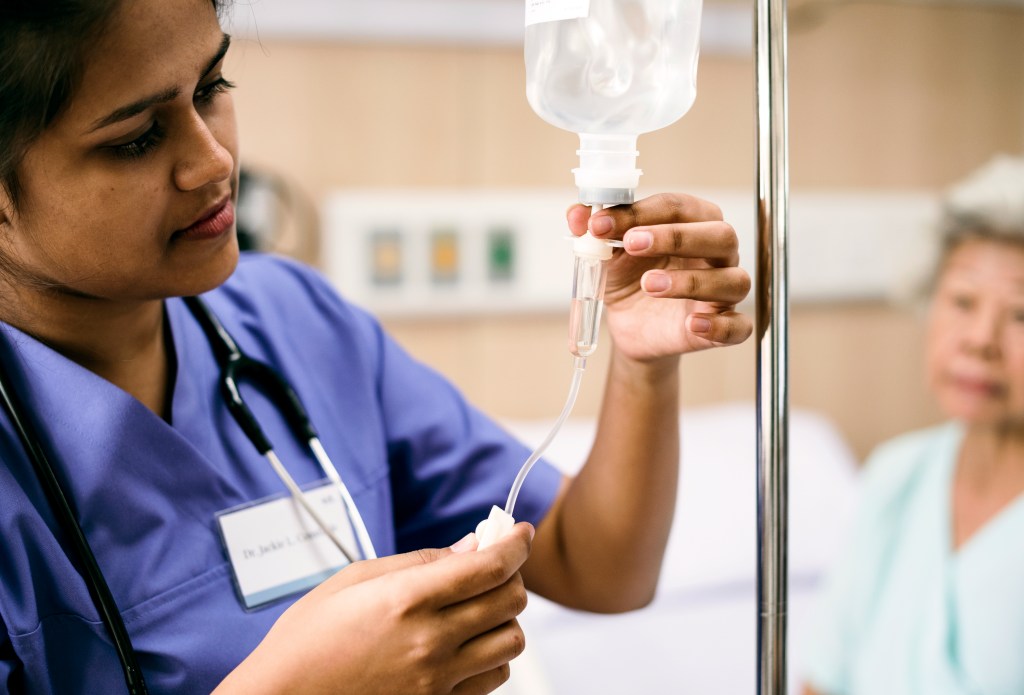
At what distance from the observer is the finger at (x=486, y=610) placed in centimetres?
63

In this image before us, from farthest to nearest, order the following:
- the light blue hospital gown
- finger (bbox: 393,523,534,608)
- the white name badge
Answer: the light blue hospital gown
the white name badge
finger (bbox: 393,523,534,608)

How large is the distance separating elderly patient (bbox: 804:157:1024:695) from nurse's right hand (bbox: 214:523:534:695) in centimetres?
121

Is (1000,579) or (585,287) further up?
(585,287)

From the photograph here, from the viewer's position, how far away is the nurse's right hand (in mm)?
623

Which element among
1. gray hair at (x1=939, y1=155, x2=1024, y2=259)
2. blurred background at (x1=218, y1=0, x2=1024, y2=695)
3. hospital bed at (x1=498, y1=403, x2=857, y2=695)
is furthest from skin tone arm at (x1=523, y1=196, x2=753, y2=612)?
gray hair at (x1=939, y1=155, x2=1024, y2=259)

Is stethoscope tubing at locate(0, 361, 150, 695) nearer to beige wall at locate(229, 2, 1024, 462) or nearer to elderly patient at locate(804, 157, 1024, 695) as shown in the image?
beige wall at locate(229, 2, 1024, 462)

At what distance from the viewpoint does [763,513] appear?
707 mm

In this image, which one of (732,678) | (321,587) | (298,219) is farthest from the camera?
(298,219)

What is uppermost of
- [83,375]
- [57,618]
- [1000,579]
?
[83,375]

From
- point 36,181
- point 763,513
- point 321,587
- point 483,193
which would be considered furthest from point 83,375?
point 483,193

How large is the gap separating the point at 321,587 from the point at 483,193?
1396 millimetres

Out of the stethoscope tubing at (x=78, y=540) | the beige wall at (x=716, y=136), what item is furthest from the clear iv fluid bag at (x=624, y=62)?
the beige wall at (x=716, y=136)

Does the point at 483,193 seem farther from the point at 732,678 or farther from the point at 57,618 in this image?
the point at 57,618

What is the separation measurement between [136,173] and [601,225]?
368mm
